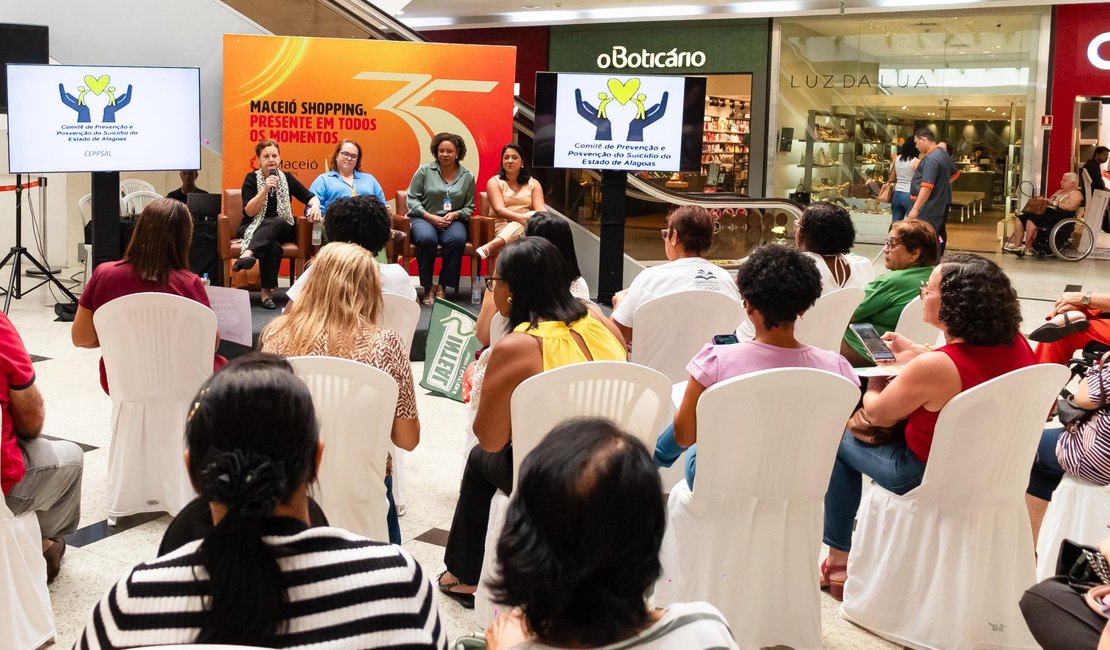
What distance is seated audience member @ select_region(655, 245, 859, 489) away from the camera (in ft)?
9.22

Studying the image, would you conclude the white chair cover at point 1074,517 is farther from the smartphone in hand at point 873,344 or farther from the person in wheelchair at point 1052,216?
the person in wheelchair at point 1052,216

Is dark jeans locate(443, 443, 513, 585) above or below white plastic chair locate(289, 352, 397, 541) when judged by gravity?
below

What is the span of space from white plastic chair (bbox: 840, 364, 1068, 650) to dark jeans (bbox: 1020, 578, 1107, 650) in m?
0.54

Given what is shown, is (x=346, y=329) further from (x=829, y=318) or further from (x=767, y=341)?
(x=829, y=318)

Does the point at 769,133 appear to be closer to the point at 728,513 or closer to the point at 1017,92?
the point at 1017,92

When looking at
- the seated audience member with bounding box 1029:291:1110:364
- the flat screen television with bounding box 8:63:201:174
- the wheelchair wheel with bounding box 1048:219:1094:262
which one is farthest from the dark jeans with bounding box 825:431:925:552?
the wheelchair wheel with bounding box 1048:219:1094:262

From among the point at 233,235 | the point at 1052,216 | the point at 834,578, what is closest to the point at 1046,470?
the point at 834,578

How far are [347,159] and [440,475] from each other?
12.8 feet

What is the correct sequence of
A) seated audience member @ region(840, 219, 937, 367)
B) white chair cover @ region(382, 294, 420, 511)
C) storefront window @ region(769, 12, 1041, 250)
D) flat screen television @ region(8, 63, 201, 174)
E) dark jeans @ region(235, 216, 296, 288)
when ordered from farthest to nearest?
storefront window @ region(769, 12, 1041, 250) → dark jeans @ region(235, 216, 296, 288) → flat screen television @ region(8, 63, 201, 174) → seated audience member @ region(840, 219, 937, 367) → white chair cover @ region(382, 294, 420, 511)

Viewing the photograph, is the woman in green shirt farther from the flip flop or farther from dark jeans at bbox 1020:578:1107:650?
dark jeans at bbox 1020:578:1107:650

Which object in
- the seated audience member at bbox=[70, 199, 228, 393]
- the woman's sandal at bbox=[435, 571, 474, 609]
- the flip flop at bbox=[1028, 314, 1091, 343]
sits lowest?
the woman's sandal at bbox=[435, 571, 474, 609]

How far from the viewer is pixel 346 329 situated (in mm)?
3055

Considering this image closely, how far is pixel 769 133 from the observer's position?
15.8 meters

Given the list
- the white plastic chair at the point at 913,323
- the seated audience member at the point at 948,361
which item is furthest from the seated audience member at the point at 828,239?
the seated audience member at the point at 948,361
